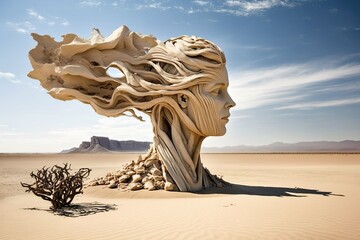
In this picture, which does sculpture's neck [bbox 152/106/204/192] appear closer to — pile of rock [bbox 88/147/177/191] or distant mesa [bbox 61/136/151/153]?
pile of rock [bbox 88/147/177/191]

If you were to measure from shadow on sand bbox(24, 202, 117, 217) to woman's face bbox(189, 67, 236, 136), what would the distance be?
198 inches

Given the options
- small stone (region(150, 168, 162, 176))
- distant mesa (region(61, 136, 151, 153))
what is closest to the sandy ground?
small stone (region(150, 168, 162, 176))

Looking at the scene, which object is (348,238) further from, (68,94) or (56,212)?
(68,94)

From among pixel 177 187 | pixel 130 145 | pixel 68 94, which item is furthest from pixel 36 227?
pixel 130 145

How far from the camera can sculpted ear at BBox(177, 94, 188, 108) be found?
1284 centimetres

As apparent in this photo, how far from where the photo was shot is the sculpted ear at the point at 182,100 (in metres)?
12.8

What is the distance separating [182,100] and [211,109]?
4.36 ft

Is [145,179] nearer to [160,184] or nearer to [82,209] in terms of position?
[160,184]

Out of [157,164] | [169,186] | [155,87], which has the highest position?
[155,87]

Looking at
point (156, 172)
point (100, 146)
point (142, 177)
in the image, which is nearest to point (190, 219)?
point (156, 172)

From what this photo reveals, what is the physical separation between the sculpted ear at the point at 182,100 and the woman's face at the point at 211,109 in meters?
0.22

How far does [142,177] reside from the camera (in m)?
13.2

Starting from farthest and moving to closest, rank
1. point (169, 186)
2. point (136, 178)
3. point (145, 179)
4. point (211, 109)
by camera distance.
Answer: point (136, 178), point (145, 179), point (211, 109), point (169, 186)

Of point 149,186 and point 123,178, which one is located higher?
point 123,178
